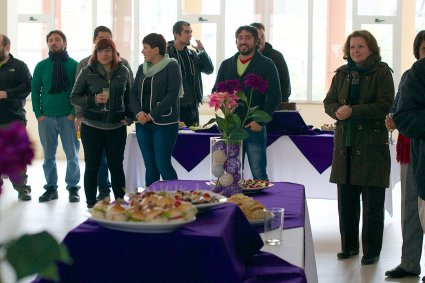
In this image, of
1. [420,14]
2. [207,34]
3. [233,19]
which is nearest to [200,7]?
[207,34]

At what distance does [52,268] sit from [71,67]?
543 centimetres

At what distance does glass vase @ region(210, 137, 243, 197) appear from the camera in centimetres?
252

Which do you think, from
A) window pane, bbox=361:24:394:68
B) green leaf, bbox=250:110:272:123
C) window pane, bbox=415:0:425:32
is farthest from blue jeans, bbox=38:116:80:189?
window pane, bbox=415:0:425:32

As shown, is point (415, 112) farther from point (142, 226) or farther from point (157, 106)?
point (157, 106)

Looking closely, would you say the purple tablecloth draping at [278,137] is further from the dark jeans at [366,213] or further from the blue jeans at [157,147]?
the dark jeans at [366,213]

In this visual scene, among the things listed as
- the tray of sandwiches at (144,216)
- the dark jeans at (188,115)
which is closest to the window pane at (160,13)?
the dark jeans at (188,115)

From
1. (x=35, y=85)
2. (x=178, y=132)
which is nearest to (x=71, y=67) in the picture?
(x=35, y=85)

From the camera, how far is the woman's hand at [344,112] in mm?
3818

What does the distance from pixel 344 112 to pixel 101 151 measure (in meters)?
2.14

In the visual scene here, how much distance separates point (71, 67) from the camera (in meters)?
6.10

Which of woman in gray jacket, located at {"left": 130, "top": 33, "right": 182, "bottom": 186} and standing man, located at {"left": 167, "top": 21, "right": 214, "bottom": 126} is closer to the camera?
woman in gray jacket, located at {"left": 130, "top": 33, "right": 182, "bottom": 186}

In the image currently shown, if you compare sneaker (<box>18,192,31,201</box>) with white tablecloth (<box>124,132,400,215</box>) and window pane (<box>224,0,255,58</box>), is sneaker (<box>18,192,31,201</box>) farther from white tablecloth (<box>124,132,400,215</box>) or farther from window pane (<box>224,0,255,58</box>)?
window pane (<box>224,0,255,58</box>)

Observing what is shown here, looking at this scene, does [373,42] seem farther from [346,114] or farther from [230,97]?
[230,97]

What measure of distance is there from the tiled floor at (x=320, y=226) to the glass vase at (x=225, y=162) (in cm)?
108
